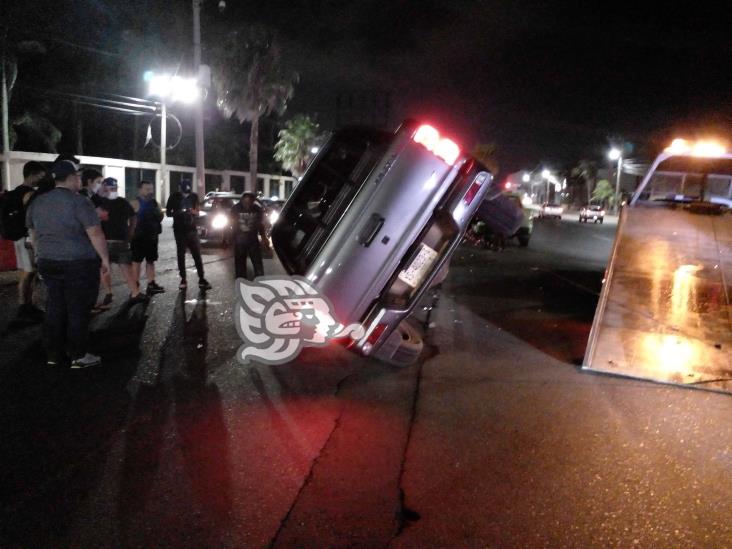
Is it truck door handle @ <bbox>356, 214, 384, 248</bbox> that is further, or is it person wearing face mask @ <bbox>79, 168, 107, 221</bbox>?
person wearing face mask @ <bbox>79, 168, 107, 221</bbox>

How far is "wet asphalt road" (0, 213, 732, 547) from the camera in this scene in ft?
10.2

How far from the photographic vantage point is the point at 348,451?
3990 millimetres

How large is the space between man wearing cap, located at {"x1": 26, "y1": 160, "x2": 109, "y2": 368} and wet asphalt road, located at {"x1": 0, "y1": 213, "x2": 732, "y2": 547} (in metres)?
0.37

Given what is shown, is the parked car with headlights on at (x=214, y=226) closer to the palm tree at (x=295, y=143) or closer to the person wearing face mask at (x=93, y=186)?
the person wearing face mask at (x=93, y=186)

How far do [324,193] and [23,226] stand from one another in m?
3.75

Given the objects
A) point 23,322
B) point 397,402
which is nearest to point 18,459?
point 397,402

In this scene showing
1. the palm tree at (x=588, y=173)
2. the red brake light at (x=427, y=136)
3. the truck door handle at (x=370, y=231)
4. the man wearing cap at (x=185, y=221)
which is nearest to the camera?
the truck door handle at (x=370, y=231)

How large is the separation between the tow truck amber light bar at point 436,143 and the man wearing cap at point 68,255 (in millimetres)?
2860

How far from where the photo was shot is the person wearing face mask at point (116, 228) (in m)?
7.87

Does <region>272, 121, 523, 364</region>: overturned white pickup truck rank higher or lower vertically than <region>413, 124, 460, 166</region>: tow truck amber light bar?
lower

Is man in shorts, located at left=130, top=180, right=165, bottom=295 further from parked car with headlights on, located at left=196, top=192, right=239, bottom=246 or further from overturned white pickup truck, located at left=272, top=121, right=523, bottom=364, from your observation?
parked car with headlights on, located at left=196, top=192, right=239, bottom=246

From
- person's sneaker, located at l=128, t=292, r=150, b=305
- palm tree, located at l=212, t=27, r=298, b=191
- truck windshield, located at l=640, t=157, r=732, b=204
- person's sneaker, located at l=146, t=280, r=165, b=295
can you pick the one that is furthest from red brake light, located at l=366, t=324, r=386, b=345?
palm tree, located at l=212, t=27, r=298, b=191

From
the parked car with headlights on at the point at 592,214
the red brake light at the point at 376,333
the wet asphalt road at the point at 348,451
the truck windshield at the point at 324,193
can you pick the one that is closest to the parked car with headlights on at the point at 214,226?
the wet asphalt road at the point at 348,451
